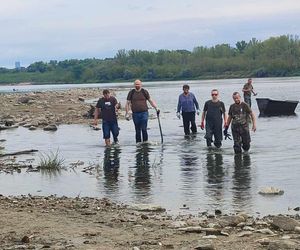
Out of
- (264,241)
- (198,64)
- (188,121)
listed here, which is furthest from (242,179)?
(198,64)

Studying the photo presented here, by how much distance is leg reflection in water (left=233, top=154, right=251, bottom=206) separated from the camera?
1148 centimetres

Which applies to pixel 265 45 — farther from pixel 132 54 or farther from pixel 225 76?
pixel 132 54

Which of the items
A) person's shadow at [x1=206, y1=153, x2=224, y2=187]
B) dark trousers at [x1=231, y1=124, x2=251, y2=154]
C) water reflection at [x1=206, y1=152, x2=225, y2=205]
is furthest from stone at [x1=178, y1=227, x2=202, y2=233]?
dark trousers at [x1=231, y1=124, x2=251, y2=154]

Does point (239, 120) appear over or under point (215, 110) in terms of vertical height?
under

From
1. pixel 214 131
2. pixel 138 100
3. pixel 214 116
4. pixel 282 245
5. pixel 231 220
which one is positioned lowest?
pixel 231 220

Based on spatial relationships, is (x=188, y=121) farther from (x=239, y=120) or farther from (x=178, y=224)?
(x=178, y=224)

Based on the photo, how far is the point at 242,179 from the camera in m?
13.6

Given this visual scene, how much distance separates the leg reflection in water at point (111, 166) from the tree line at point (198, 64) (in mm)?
138478

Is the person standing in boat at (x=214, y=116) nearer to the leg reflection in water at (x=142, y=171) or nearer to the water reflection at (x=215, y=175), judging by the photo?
the water reflection at (x=215, y=175)

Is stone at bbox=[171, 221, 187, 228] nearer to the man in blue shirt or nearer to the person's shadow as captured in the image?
the person's shadow

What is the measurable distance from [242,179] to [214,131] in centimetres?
545

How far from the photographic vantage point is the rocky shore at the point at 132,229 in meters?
7.73

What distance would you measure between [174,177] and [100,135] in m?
11.1

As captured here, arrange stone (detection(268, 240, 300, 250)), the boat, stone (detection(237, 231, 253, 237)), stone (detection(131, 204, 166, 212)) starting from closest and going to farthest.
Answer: stone (detection(268, 240, 300, 250)), stone (detection(237, 231, 253, 237)), stone (detection(131, 204, 166, 212)), the boat
